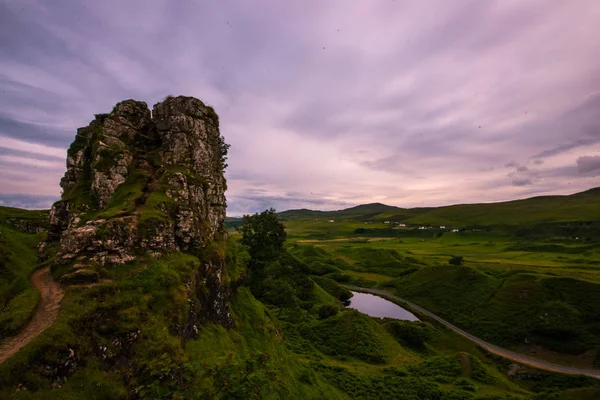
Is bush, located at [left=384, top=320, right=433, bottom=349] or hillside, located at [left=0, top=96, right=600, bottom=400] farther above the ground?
hillside, located at [left=0, top=96, right=600, bottom=400]

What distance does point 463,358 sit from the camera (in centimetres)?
5369

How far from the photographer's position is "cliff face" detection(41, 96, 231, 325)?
24.0m

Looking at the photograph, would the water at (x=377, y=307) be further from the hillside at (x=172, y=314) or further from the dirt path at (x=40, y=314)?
the dirt path at (x=40, y=314)

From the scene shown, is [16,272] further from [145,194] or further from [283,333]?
[283,333]

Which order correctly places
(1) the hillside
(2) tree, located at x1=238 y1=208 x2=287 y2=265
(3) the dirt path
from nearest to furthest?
(3) the dirt path, (1) the hillside, (2) tree, located at x1=238 y1=208 x2=287 y2=265

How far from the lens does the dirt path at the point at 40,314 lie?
15531 millimetres

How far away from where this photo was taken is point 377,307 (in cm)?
9506

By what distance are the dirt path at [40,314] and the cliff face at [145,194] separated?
1.31 metres

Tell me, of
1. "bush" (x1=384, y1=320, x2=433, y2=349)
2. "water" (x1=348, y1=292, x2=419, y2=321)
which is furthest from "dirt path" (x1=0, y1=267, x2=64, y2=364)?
"water" (x1=348, y1=292, x2=419, y2=321)

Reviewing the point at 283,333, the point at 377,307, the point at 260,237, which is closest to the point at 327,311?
the point at 283,333

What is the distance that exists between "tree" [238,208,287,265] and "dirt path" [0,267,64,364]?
52.5 m

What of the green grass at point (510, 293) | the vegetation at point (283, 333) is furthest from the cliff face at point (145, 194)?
the green grass at point (510, 293)

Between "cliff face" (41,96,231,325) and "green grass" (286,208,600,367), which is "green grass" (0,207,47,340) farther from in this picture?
"green grass" (286,208,600,367)

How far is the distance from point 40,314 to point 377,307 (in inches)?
3605
